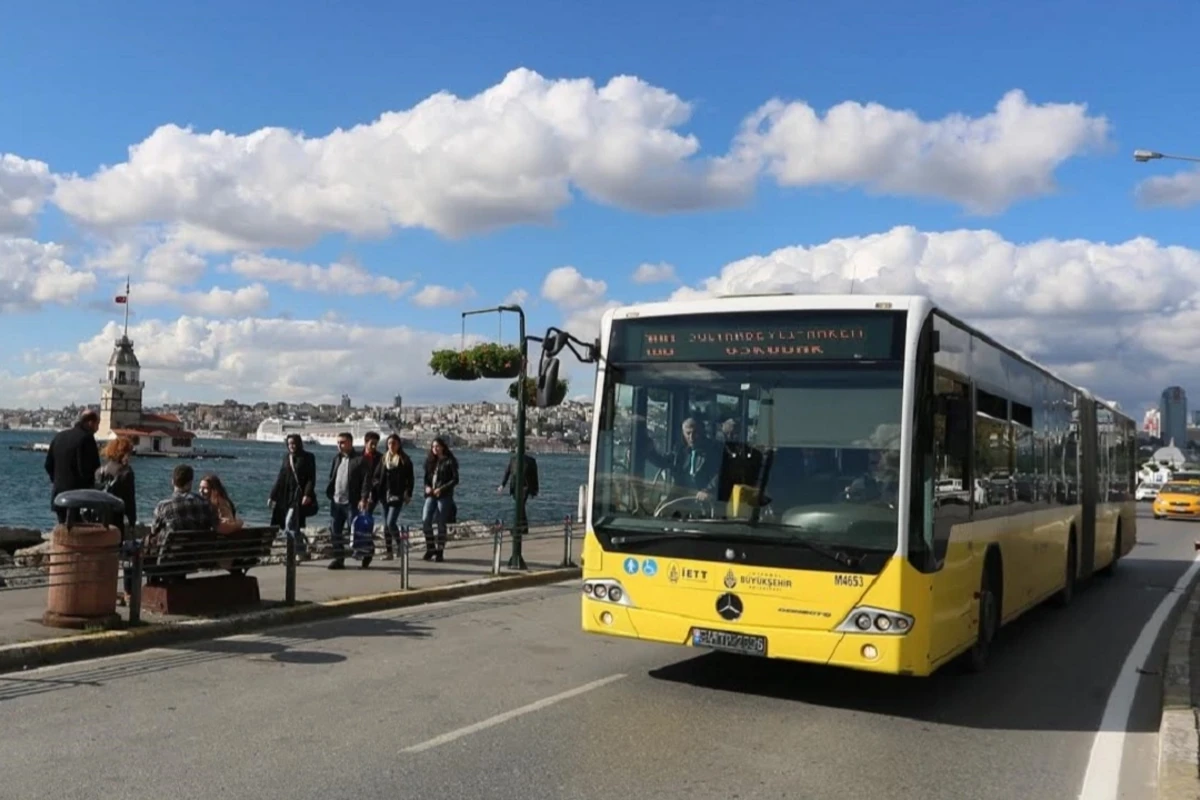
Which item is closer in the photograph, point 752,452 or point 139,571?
point 752,452

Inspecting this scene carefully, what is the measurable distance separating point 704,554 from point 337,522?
9548mm

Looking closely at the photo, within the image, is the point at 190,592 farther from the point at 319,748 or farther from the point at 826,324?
the point at 826,324

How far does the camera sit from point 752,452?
27.3 ft

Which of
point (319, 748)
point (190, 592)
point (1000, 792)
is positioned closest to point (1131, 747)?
point (1000, 792)

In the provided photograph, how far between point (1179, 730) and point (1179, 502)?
119 feet

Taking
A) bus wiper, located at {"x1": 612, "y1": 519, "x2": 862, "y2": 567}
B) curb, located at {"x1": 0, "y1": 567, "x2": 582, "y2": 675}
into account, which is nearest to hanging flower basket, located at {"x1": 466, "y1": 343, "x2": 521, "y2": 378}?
curb, located at {"x1": 0, "y1": 567, "x2": 582, "y2": 675}

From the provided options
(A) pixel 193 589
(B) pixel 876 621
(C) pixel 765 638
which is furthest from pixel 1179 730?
(A) pixel 193 589

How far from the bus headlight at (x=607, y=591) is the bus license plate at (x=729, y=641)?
606 millimetres

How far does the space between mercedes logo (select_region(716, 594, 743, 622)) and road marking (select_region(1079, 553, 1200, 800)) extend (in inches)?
94.3

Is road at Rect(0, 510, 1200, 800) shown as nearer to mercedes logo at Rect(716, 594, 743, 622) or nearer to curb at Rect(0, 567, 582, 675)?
curb at Rect(0, 567, 582, 675)

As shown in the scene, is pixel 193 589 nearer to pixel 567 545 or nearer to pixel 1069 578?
pixel 567 545

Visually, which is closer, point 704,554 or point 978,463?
point 704,554

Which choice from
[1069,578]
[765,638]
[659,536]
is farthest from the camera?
[1069,578]

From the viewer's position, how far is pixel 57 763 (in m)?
6.36
